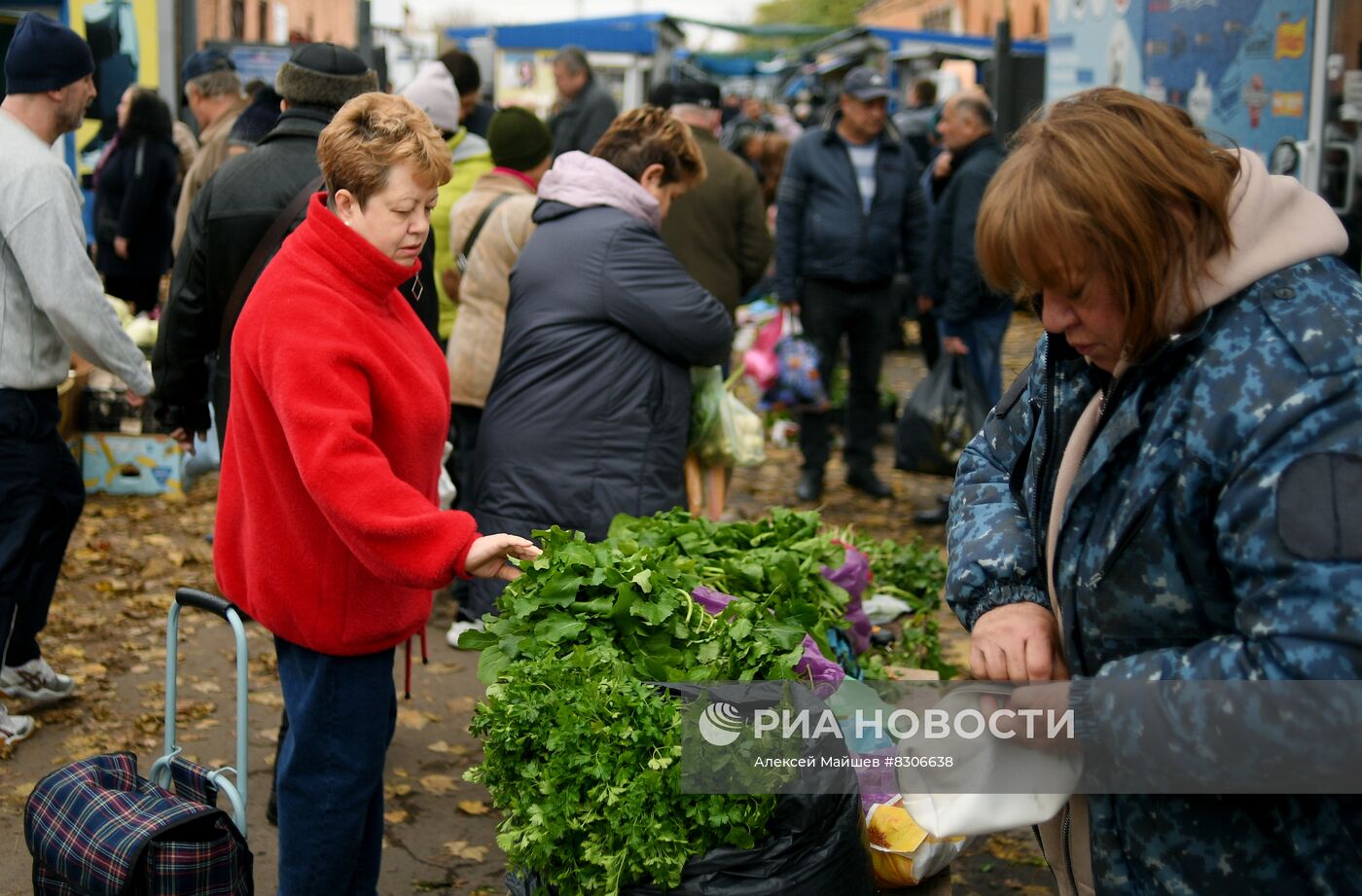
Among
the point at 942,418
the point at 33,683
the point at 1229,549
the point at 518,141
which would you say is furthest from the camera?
the point at 942,418

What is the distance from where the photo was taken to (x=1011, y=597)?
2.02 m

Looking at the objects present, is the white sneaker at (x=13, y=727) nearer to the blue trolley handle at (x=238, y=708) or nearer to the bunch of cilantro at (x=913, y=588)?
the blue trolley handle at (x=238, y=708)

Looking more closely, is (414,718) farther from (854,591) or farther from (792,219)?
(792,219)

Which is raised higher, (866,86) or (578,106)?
(866,86)

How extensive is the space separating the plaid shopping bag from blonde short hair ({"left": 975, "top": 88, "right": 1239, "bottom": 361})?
199 centimetres

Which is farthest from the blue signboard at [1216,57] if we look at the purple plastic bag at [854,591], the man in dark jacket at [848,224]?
the purple plastic bag at [854,591]

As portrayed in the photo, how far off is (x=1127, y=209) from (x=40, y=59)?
12.8ft

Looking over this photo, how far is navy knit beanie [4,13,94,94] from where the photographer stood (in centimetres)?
446

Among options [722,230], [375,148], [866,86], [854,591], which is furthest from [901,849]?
[866,86]

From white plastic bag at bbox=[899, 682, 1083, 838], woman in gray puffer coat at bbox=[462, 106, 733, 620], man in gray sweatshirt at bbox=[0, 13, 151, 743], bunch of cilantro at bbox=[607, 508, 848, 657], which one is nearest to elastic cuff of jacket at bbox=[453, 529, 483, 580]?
bunch of cilantro at bbox=[607, 508, 848, 657]

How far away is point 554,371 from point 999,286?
8.22ft

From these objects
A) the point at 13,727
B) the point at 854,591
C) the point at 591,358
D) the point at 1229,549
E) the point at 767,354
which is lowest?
the point at 13,727

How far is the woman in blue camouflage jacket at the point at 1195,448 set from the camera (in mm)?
1569

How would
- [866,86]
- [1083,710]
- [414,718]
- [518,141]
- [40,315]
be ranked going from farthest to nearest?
[866,86] < [518,141] < [414,718] < [40,315] < [1083,710]
